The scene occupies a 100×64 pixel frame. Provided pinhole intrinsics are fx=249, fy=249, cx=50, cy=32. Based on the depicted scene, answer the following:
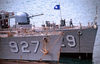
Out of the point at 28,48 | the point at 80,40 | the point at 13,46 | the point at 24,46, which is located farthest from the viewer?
the point at 80,40

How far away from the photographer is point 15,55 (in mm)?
14180

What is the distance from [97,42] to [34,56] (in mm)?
9842

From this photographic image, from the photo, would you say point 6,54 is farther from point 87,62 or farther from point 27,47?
point 87,62

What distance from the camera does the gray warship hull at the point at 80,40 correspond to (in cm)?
1673

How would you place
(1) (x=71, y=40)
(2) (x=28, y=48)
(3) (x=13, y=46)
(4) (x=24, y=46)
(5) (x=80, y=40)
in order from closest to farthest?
(2) (x=28, y=48), (4) (x=24, y=46), (3) (x=13, y=46), (5) (x=80, y=40), (1) (x=71, y=40)

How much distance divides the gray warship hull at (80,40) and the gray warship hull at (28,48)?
150 inches

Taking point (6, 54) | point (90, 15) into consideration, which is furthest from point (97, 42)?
point (6, 54)

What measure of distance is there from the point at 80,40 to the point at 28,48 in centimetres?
458

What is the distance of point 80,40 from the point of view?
55.5 ft

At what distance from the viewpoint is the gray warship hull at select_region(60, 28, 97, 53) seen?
16734 mm

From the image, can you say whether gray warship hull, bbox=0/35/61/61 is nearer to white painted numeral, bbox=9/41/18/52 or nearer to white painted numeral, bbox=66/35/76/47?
white painted numeral, bbox=9/41/18/52

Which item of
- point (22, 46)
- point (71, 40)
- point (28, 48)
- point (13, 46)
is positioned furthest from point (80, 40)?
point (13, 46)

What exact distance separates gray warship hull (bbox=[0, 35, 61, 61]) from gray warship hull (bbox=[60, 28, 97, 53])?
3813 mm

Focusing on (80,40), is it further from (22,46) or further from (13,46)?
(13,46)
